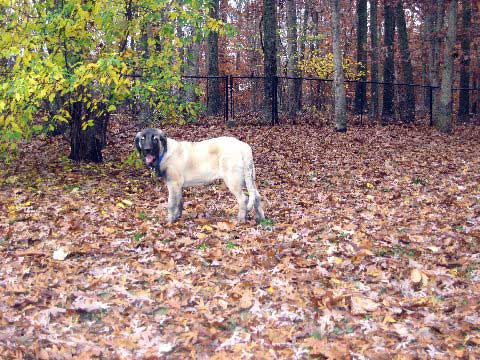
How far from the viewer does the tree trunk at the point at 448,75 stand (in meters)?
18.6

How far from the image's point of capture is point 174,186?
7785 millimetres

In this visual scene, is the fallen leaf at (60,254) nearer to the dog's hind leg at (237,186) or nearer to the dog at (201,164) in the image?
the dog at (201,164)

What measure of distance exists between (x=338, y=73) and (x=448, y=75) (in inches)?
177

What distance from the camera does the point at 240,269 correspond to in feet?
19.6

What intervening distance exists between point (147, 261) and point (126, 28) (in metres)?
5.89

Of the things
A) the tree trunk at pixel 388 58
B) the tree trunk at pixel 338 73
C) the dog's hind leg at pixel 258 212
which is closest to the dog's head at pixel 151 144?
the dog's hind leg at pixel 258 212

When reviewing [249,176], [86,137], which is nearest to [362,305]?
[249,176]

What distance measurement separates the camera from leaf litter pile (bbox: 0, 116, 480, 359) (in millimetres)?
4363

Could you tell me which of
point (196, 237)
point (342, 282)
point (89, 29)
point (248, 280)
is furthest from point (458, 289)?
point (89, 29)

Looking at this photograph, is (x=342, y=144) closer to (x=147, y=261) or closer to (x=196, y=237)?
(x=196, y=237)

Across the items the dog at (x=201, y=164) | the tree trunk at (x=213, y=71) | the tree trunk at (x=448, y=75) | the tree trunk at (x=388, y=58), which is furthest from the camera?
the tree trunk at (x=388, y=58)

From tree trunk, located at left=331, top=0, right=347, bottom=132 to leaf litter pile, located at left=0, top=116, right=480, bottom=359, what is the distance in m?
6.78

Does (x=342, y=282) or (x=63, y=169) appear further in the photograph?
(x=63, y=169)

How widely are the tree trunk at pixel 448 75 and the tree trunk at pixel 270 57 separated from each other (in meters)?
6.08
